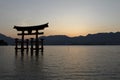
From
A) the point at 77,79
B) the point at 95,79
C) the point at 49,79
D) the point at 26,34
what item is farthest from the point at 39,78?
the point at 26,34

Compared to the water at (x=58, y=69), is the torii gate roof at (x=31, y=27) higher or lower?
higher

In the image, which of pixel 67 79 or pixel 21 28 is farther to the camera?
pixel 21 28

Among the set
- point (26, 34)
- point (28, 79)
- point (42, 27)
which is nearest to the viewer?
point (28, 79)

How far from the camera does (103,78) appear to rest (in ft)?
62.1

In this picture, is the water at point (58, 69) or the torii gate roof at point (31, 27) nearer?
the water at point (58, 69)

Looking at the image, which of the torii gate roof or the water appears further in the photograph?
the torii gate roof

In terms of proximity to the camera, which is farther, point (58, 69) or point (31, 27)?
point (31, 27)

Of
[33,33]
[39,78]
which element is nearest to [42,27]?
[33,33]

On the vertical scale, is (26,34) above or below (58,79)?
above

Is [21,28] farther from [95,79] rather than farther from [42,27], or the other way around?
[95,79]

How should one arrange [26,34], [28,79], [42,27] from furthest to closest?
[26,34] → [42,27] → [28,79]

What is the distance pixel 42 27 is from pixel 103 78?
22.7 m

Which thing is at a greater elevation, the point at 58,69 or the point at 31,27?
the point at 31,27

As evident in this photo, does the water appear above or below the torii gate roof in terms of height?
below
